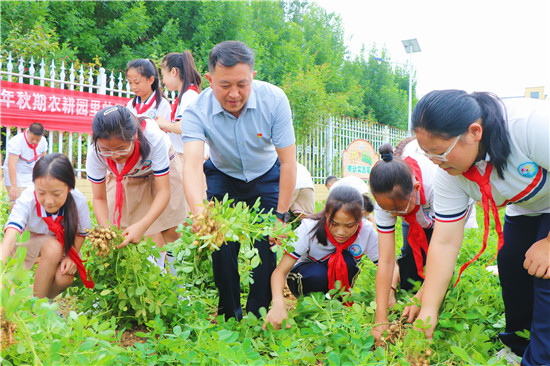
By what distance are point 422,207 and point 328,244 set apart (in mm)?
683

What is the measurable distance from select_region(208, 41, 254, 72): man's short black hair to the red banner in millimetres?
4991

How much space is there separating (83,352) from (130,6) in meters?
14.9

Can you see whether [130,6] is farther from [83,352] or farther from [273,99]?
[83,352]

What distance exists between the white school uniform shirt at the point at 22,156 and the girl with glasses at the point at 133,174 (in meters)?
3.78

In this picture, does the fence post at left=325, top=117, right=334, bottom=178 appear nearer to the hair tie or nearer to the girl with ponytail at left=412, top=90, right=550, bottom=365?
the hair tie

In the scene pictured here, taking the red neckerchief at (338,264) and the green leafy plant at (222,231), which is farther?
the red neckerchief at (338,264)

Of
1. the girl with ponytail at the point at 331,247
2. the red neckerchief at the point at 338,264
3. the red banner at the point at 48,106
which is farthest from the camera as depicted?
the red banner at the point at 48,106

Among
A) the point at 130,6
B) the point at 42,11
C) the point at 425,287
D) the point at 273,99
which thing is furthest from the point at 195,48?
the point at 425,287

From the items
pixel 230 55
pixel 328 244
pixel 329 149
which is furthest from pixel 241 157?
pixel 329 149

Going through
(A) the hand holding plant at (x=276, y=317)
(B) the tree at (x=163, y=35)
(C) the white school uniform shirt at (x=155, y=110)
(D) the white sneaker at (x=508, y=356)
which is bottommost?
(D) the white sneaker at (x=508, y=356)

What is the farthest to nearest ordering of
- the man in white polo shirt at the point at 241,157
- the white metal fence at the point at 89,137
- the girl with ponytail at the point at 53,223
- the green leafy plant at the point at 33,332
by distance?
the white metal fence at the point at 89,137 → the girl with ponytail at the point at 53,223 → the man in white polo shirt at the point at 241,157 → the green leafy plant at the point at 33,332

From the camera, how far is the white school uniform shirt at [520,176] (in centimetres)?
188

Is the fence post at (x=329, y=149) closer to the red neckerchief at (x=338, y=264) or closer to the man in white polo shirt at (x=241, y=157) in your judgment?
the red neckerchief at (x=338, y=264)

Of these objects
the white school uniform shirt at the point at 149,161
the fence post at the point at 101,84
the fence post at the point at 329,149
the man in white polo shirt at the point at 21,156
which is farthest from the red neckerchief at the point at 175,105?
the fence post at the point at 329,149
